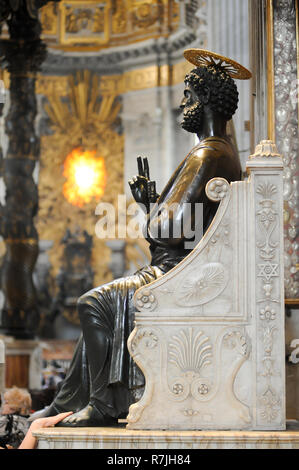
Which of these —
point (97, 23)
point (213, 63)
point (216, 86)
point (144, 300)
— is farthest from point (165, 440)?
point (97, 23)

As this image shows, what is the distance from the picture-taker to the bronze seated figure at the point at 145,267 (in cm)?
402

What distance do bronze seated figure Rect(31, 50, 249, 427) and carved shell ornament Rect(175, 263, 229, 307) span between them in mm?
374

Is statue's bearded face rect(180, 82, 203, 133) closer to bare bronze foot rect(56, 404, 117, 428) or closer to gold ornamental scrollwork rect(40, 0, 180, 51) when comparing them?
bare bronze foot rect(56, 404, 117, 428)

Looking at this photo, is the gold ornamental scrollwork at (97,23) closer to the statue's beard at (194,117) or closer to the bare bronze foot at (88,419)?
the statue's beard at (194,117)

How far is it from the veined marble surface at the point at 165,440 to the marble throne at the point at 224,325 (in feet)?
0.49

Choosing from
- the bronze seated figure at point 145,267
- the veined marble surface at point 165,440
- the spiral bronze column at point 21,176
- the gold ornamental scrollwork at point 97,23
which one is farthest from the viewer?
the gold ornamental scrollwork at point 97,23

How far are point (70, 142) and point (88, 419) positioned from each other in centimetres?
1137

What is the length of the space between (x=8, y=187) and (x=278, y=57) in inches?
312

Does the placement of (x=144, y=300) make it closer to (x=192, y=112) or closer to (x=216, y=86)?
(x=192, y=112)

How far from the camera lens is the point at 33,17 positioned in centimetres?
1247

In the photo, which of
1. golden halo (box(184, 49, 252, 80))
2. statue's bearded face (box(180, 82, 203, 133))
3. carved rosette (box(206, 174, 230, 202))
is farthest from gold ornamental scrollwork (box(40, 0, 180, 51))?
carved rosette (box(206, 174, 230, 202))

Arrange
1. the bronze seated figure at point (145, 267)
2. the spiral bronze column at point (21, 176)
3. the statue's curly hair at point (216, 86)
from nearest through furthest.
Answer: the bronze seated figure at point (145, 267)
the statue's curly hair at point (216, 86)
the spiral bronze column at point (21, 176)

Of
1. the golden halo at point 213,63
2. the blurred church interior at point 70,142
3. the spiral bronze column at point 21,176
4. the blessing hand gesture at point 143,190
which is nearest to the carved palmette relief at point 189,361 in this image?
the blessing hand gesture at point 143,190

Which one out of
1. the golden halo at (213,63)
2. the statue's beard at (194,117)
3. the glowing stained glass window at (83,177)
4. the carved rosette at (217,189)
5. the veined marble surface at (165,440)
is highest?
Answer: the glowing stained glass window at (83,177)
